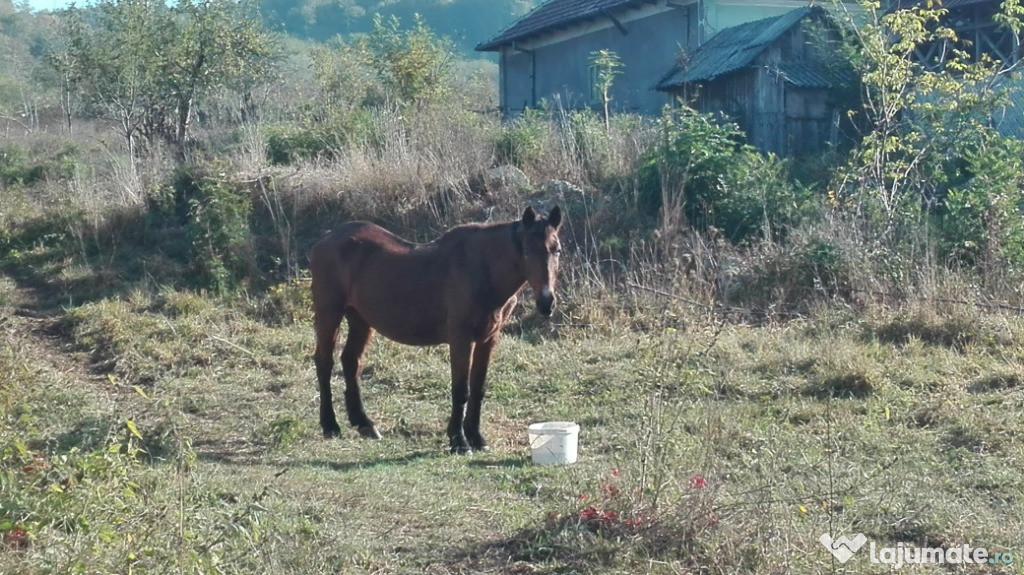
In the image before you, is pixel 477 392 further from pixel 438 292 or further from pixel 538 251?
pixel 538 251

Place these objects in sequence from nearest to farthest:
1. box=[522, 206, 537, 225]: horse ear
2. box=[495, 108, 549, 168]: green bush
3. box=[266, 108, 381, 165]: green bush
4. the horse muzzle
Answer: the horse muzzle → box=[522, 206, 537, 225]: horse ear → box=[495, 108, 549, 168]: green bush → box=[266, 108, 381, 165]: green bush

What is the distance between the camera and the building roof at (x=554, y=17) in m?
26.7

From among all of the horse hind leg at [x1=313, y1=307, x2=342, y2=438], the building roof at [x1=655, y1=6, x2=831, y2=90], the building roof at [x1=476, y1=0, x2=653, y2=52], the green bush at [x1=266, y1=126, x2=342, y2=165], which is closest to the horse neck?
the horse hind leg at [x1=313, y1=307, x2=342, y2=438]

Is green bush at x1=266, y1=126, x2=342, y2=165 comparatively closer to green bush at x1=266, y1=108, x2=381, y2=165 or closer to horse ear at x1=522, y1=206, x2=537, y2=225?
green bush at x1=266, y1=108, x2=381, y2=165

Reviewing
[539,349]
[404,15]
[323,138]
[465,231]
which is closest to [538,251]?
[465,231]

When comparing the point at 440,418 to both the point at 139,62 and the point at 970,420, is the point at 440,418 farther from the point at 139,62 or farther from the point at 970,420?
the point at 139,62

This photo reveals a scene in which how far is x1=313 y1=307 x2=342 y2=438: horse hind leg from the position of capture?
9633 mm

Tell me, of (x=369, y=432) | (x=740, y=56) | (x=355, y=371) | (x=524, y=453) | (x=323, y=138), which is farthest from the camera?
(x=740, y=56)

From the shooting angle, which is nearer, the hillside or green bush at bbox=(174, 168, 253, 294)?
green bush at bbox=(174, 168, 253, 294)

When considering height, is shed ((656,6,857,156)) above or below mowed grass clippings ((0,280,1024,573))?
above

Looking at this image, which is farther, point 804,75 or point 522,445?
point 804,75

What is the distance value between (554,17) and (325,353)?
2106 centimetres

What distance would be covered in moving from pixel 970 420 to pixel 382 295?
4760mm

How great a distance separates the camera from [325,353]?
991 cm
